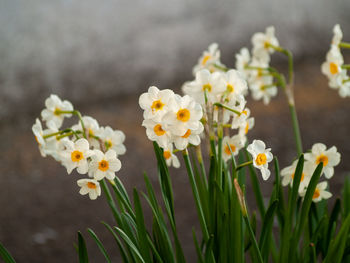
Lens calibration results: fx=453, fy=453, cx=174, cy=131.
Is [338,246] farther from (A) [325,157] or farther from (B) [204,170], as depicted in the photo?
(B) [204,170]

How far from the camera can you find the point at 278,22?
3.48 m

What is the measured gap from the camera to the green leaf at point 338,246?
705mm

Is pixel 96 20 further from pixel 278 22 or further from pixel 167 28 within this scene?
pixel 278 22

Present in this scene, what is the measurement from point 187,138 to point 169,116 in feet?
0.16

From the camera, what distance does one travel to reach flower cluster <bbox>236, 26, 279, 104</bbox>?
949 millimetres

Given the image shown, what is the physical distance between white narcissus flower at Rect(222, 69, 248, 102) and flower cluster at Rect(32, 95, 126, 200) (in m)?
0.19

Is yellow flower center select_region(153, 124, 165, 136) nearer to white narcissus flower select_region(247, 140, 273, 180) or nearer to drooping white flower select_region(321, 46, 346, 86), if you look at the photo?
white narcissus flower select_region(247, 140, 273, 180)

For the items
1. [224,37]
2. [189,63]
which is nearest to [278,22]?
[224,37]

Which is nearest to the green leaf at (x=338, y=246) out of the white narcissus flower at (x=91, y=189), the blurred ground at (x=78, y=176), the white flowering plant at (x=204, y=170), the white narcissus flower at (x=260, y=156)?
the white flowering plant at (x=204, y=170)

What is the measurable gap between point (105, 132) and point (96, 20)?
8.38ft

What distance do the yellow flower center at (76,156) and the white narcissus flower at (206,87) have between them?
0.19 meters

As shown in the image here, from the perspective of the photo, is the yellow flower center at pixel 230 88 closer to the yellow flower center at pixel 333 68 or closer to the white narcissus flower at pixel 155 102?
the white narcissus flower at pixel 155 102

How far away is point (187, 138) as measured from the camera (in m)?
0.61

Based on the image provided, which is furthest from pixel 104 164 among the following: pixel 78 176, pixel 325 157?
pixel 78 176
